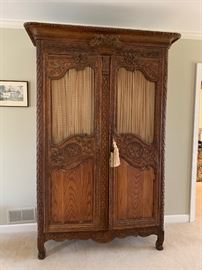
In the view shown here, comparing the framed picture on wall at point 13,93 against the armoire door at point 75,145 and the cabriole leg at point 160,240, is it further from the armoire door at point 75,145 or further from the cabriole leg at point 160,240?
the cabriole leg at point 160,240

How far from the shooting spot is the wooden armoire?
2.51 m

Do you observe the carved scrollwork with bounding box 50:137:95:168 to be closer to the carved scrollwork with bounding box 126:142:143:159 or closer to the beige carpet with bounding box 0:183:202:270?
the carved scrollwork with bounding box 126:142:143:159

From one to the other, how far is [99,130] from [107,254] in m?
1.24

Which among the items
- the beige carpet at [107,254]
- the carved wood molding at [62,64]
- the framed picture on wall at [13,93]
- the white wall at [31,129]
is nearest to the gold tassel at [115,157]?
the carved wood molding at [62,64]

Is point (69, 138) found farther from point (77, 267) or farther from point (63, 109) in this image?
point (77, 267)

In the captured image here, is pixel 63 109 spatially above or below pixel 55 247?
above

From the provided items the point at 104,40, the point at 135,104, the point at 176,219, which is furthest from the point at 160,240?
the point at 104,40

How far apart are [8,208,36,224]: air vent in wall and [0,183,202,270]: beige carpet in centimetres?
15

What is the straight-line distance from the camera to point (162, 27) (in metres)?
3.27

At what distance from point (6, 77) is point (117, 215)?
1912 millimetres

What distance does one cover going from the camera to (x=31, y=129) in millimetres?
3148

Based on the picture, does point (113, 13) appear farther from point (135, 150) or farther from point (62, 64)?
point (135, 150)

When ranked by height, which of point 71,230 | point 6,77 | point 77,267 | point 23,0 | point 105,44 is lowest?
point 77,267

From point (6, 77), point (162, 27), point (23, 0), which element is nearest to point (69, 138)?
point (6, 77)
